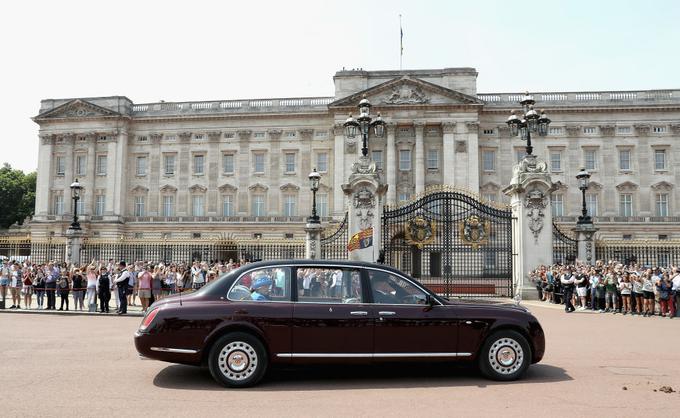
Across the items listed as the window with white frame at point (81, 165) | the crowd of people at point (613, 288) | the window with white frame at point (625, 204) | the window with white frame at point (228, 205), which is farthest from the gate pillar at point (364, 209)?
the window with white frame at point (81, 165)

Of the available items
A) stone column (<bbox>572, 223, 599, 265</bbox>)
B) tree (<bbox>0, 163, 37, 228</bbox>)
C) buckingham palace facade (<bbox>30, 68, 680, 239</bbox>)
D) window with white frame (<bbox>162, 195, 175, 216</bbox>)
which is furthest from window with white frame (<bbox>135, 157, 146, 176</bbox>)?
stone column (<bbox>572, 223, 599, 265</bbox>)

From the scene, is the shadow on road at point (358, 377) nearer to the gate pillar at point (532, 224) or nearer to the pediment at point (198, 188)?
the gate pillar at point (532, 224)

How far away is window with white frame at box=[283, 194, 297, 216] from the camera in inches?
2190

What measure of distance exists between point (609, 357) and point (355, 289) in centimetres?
529

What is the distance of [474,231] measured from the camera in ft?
72.3

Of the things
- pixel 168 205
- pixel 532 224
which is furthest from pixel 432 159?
pixel 532 224

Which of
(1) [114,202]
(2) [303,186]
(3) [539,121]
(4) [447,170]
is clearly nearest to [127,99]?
(1) [114,202]

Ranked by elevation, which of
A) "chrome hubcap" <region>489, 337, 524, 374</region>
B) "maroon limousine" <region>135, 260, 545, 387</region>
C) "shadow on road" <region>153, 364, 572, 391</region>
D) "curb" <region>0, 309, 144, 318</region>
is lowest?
"curb" <region>0, 309, 144, 318</region>

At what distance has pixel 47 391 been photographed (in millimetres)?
6996

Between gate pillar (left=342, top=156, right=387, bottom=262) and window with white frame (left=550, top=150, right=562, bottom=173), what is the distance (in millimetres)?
36666

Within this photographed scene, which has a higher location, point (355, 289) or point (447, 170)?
point (447, 170)

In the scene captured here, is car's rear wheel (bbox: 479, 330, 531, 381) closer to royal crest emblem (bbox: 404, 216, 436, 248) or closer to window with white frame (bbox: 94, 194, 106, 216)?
royal crest emblem (bbox: 404, 216, 436, 248)

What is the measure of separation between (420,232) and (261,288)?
15328 millimetres

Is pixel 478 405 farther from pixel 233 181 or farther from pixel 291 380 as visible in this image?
pixel 233 181
